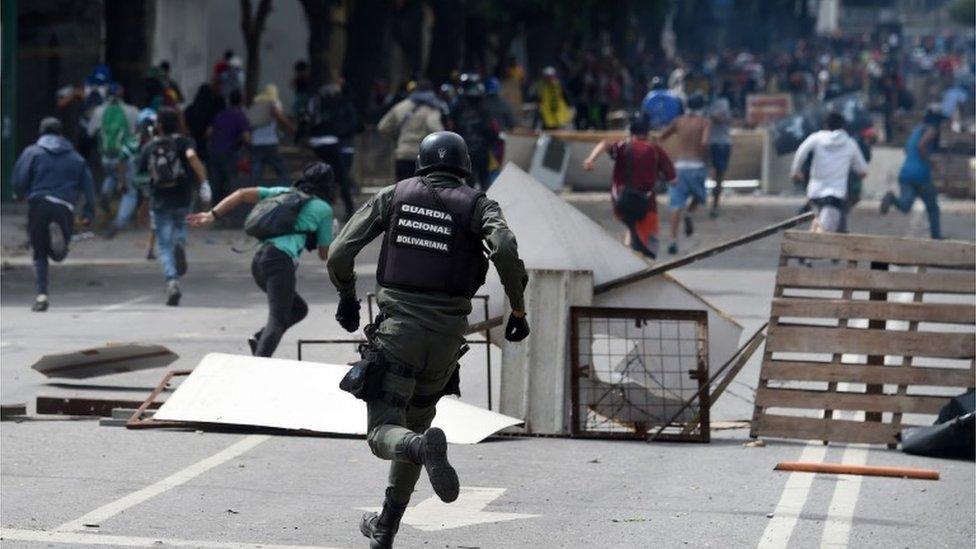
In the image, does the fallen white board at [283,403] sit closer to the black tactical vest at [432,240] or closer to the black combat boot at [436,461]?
the black tactical vest at [432,240]

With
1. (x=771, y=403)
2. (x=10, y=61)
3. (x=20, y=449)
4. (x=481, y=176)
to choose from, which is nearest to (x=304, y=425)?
(x=20, y=449)

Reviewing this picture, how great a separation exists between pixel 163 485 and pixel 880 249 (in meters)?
4.03

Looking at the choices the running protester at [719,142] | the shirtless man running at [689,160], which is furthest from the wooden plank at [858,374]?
the running protester at [719,142]

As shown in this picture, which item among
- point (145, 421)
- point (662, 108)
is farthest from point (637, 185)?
point (662, 108)

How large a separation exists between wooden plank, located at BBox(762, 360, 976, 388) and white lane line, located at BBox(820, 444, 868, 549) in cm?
44

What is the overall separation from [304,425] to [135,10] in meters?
18.4

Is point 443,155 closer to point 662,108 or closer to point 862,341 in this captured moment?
point 862,341

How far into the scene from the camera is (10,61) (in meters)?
27.8

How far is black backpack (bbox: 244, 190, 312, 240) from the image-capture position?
12305 mm

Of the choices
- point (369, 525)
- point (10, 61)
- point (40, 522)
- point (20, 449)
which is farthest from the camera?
point (10, 61)

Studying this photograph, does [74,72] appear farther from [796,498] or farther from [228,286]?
[796,498]

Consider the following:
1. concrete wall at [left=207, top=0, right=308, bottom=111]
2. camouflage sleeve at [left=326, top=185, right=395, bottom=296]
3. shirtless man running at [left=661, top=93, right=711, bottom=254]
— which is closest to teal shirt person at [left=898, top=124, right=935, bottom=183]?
shirtless man running at [left=661, top=93, right=711, bottom=254]

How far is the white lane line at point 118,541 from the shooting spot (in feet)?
26.2

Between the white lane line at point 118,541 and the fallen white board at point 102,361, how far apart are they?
14.8 feet
